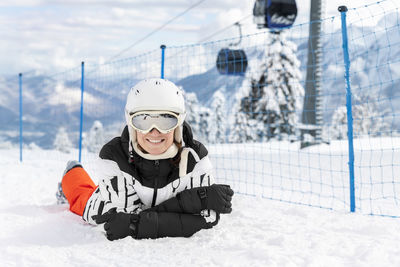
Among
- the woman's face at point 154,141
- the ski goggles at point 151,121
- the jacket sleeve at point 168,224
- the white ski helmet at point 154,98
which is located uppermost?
the white ski helmet at point 154,98

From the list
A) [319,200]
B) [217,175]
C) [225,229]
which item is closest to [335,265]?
[225,229]

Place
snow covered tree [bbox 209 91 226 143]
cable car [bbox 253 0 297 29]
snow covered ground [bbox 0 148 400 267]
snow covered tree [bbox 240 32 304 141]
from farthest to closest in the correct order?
snow covered tree [bbox 209 91 226 143] < snow covered tree [bbox 240 32 304 141] < cable car [bbox 253 0 297 29] < snow covered ground [bbox 0 148 400 267]

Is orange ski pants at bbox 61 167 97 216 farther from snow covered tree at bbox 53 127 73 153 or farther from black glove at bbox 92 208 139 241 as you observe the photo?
snow covered tree at bbox 53 127 73 153

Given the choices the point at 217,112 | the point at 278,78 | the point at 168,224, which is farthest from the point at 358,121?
the point at 168,224

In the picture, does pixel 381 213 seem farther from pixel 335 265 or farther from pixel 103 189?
pixel 103 189

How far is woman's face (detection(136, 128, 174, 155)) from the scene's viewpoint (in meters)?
3.16

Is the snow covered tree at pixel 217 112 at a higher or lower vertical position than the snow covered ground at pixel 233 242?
higher

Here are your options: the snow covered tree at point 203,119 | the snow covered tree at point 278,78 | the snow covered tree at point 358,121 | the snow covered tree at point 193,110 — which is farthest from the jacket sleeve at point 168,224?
the snow covered tree at point 203,119

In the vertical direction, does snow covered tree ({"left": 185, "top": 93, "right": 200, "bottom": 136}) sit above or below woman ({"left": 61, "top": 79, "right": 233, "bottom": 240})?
above

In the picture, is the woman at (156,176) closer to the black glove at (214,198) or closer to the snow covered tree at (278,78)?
the black glove at (214,198)

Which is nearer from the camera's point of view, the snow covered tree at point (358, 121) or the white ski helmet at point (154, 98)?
the white ski helmet at point (154, 98)

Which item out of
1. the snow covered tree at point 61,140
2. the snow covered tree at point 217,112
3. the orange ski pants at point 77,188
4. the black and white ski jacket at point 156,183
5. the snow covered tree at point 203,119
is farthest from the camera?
the snow covered tree at point 61,140

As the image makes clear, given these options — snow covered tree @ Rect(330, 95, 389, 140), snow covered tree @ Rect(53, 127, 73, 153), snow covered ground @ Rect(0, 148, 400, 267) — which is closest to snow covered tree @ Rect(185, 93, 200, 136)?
snow covered tree @ Rect(330, 95, 389, 140)

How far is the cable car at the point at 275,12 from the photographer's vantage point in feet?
29.0
